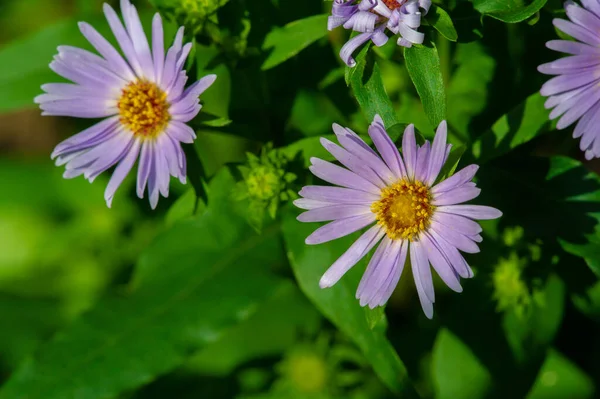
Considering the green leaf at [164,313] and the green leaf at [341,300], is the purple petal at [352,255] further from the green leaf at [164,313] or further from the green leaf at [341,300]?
the green leaf at [164,313]

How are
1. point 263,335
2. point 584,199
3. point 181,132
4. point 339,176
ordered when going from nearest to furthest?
point 339,176 → point 181,132 → point 584,199 → point 263,335

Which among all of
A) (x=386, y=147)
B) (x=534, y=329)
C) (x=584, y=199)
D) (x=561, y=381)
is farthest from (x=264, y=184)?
(x=561, y=381)

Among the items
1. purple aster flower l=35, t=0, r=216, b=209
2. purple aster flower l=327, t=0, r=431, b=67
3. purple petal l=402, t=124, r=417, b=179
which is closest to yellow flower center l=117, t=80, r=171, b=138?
purple aster flower l=35, t=0, r=216, b=209

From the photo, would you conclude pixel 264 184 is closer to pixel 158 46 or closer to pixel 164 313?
pixel 158 46

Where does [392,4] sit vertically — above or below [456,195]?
above

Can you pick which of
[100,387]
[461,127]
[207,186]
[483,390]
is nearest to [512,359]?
[483,390]
